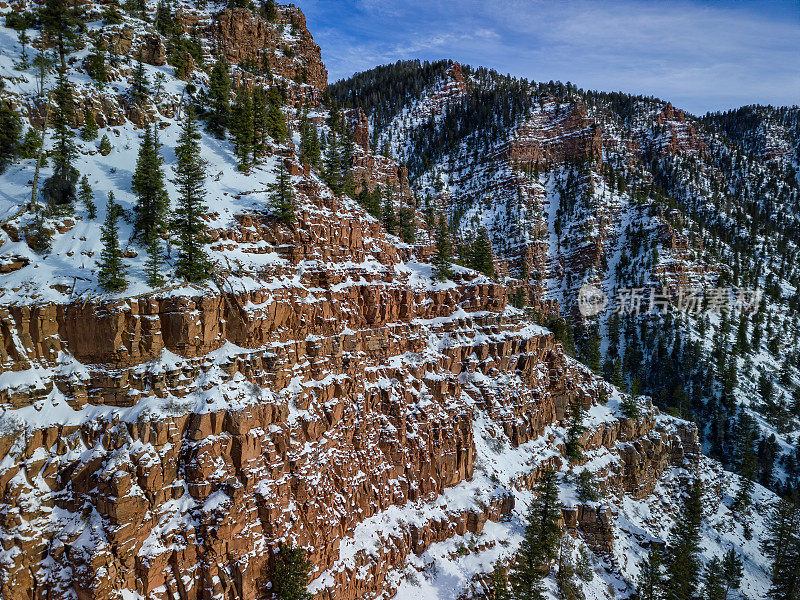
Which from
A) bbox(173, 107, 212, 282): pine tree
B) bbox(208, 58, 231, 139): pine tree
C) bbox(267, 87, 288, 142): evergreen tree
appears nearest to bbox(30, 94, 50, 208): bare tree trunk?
bbox(173, 107, 212, 282): pine tree

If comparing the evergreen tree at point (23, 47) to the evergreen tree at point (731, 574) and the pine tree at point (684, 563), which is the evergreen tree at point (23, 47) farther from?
the evergreen tree at point (731, 574)

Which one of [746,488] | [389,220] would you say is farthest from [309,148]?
[746,488]

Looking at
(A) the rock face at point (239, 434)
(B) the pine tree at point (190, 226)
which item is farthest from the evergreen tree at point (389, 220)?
(B) the pine tree at point (190, 226)

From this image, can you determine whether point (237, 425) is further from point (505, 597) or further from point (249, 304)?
Answer: point (505, 597)

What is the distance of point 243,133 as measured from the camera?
45531 mm

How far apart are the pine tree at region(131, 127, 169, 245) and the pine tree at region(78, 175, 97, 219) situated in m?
2.90

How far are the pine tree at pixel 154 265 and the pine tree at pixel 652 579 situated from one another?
171 feet

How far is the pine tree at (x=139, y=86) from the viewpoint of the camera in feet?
145

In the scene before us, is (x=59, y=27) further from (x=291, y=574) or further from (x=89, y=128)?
(x=291, y=574)

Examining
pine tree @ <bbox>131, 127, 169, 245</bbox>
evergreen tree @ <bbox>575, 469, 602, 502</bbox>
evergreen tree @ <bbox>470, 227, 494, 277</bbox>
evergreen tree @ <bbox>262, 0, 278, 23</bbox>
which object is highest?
evergreen tree @ <bbox>262, 0, 278, 23</bbox>

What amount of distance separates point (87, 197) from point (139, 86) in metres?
20.9

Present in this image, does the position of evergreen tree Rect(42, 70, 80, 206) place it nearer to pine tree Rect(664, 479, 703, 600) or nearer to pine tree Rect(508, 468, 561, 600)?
pine tree Rect(508, 468, 561, 600)

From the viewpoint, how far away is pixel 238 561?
82.5ft

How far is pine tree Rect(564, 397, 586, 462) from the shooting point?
173ft
